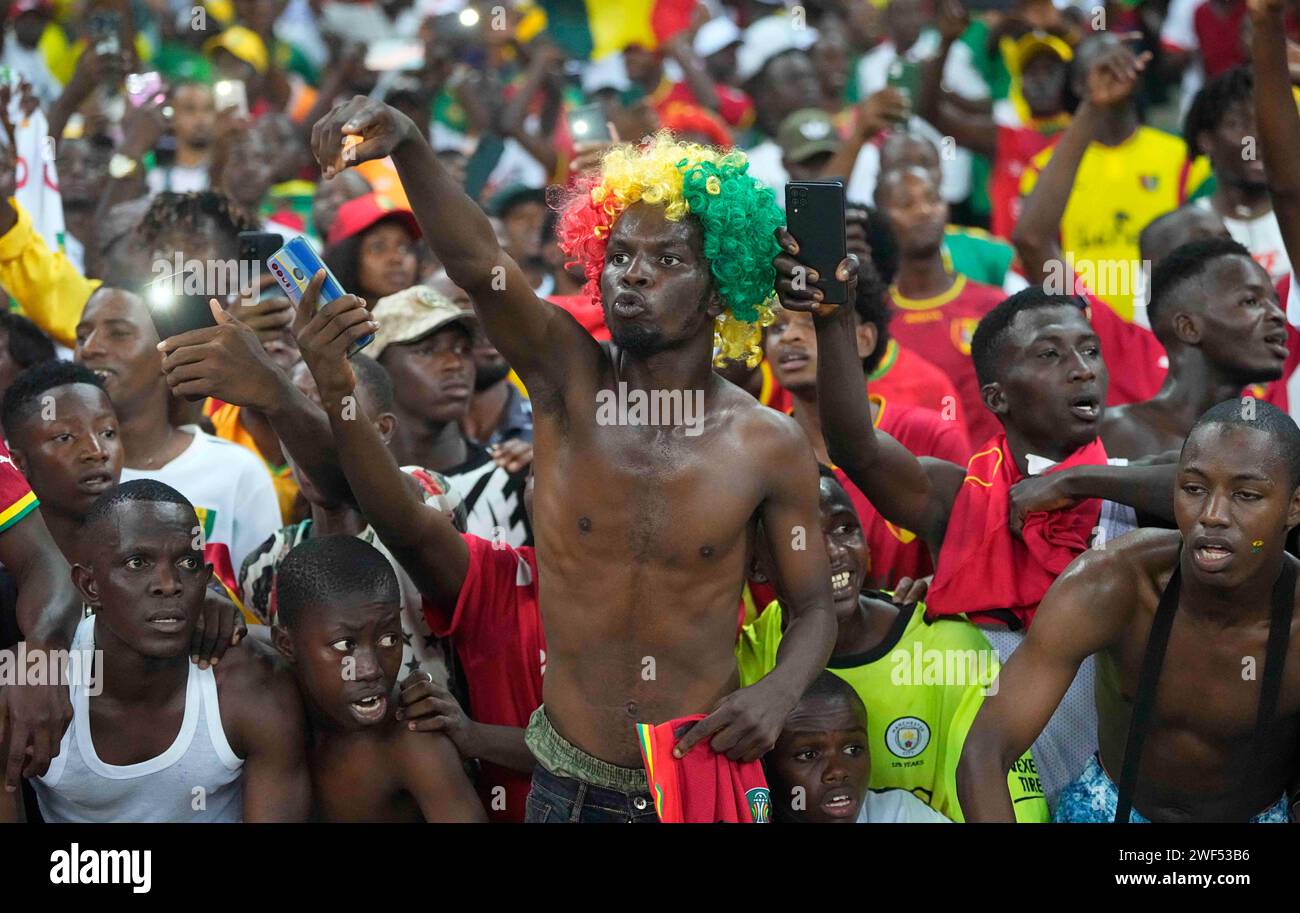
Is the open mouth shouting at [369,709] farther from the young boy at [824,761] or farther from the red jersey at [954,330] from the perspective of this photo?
the red jersey at [954,330]

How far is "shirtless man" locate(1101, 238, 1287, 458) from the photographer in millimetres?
4684

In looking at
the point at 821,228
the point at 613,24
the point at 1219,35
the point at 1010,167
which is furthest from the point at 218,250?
the point at 1219,35

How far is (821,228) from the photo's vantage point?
349 cm

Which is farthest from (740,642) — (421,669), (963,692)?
(421,669)

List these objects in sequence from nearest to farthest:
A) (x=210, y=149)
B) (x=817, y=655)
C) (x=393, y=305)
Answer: (x=817, y=655) < (x=393, y=305) < (x=210, y=149)

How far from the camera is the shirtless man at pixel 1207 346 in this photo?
15.4 ft

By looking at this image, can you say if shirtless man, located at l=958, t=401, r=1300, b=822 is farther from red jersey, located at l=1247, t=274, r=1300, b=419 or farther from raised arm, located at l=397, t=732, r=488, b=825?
red jersey, located at l=1247, t=274, r=1300, b=419

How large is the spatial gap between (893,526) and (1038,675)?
1.13 metres

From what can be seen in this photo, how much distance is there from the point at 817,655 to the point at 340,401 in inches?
48.2

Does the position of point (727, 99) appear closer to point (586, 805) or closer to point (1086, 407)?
point (1086, 407)

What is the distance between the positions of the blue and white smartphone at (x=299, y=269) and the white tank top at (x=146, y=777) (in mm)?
971

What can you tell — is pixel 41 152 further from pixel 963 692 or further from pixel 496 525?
pixel 963 692

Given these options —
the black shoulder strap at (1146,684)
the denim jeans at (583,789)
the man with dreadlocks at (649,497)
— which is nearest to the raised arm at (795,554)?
the man with dreadlocks at (649,497)

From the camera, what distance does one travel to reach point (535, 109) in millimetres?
9539
